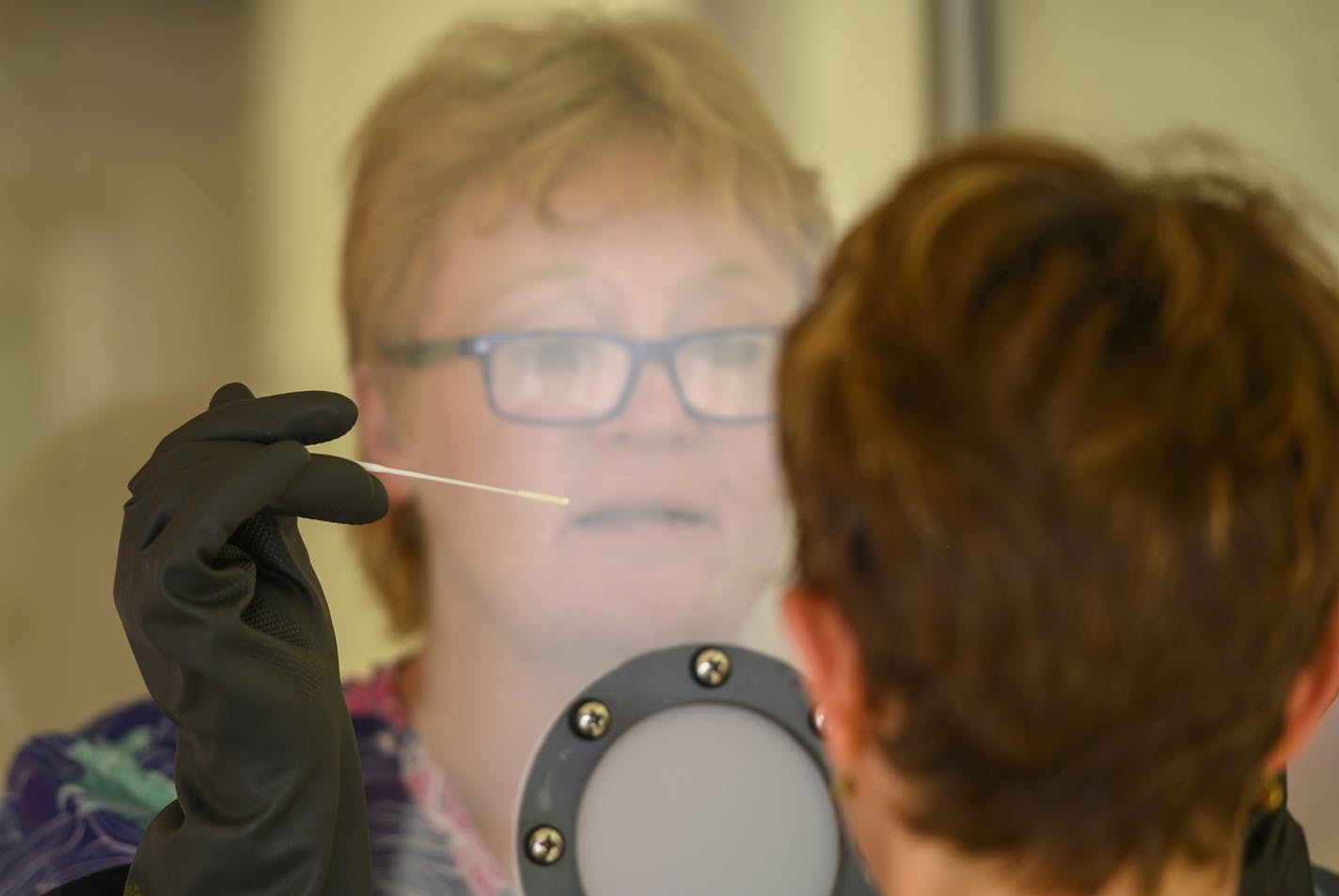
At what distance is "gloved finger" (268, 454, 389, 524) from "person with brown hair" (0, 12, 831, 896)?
0.71ft

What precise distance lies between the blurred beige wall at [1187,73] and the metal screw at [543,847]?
2.90 ft

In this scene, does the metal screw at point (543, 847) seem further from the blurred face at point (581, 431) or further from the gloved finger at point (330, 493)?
the gloved finger at point (330, 493)

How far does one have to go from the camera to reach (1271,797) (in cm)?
98

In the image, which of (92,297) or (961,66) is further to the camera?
(961,66)

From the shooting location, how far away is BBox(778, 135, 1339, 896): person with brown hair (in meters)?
0.57

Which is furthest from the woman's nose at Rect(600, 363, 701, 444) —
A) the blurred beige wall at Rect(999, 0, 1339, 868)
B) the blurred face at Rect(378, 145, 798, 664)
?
the blurred beige wall at Rect(999, 0, 1339, 868)

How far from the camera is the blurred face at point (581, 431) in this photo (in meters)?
1.13

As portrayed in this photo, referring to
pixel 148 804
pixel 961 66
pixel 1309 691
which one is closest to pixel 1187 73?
pixel 961 66

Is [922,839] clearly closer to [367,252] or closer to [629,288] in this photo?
[629,288]

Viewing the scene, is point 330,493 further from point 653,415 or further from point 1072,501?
point 1072,501

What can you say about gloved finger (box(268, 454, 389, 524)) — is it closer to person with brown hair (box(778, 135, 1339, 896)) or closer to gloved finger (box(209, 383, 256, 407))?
gloved finger (box(209, 383, 256, 407))

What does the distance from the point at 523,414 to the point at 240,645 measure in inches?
14.0

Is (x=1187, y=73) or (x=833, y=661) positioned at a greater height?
(x=1187, y=73)

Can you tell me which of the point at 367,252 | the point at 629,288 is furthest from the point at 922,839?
the point at 367,252
